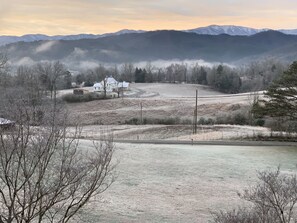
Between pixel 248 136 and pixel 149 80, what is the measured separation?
372 ft

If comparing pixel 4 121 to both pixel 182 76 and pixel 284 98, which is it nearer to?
pixel 284 98

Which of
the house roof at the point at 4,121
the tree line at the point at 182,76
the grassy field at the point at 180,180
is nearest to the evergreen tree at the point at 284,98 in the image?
the grassy field at the point at 180,180

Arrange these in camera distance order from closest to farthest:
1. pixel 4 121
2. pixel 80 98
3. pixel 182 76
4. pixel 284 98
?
pixel 4 121, pixel 284 98, pixel 80 98, pixel 182 76

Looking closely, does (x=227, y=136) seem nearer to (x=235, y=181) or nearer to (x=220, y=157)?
(x=220, y=157)

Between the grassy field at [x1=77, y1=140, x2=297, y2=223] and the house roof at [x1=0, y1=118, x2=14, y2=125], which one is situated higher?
the house roof at [x1=0, y1=118, x2=14, y2=125]

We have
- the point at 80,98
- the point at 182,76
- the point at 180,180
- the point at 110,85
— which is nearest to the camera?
A: the point at 180,180

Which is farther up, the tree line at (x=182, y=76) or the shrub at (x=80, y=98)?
the tree line at (x=182, y=76)

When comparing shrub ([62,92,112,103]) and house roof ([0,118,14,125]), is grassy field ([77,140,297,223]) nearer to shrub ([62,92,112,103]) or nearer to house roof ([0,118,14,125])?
house roof ([0,118,14,125])

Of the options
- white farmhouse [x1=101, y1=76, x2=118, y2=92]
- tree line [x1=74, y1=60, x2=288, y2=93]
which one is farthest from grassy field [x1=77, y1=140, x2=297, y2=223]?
tree line [x1=74, y1=60, x2=288, y2=93]

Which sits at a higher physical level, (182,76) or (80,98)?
(182,76)

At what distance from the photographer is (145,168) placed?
30594mm

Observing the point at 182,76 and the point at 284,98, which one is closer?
the point at 284,98

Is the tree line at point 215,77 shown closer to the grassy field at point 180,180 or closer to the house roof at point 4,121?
the grassy field at point 180,180

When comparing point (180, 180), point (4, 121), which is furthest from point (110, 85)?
point (4, 121)
